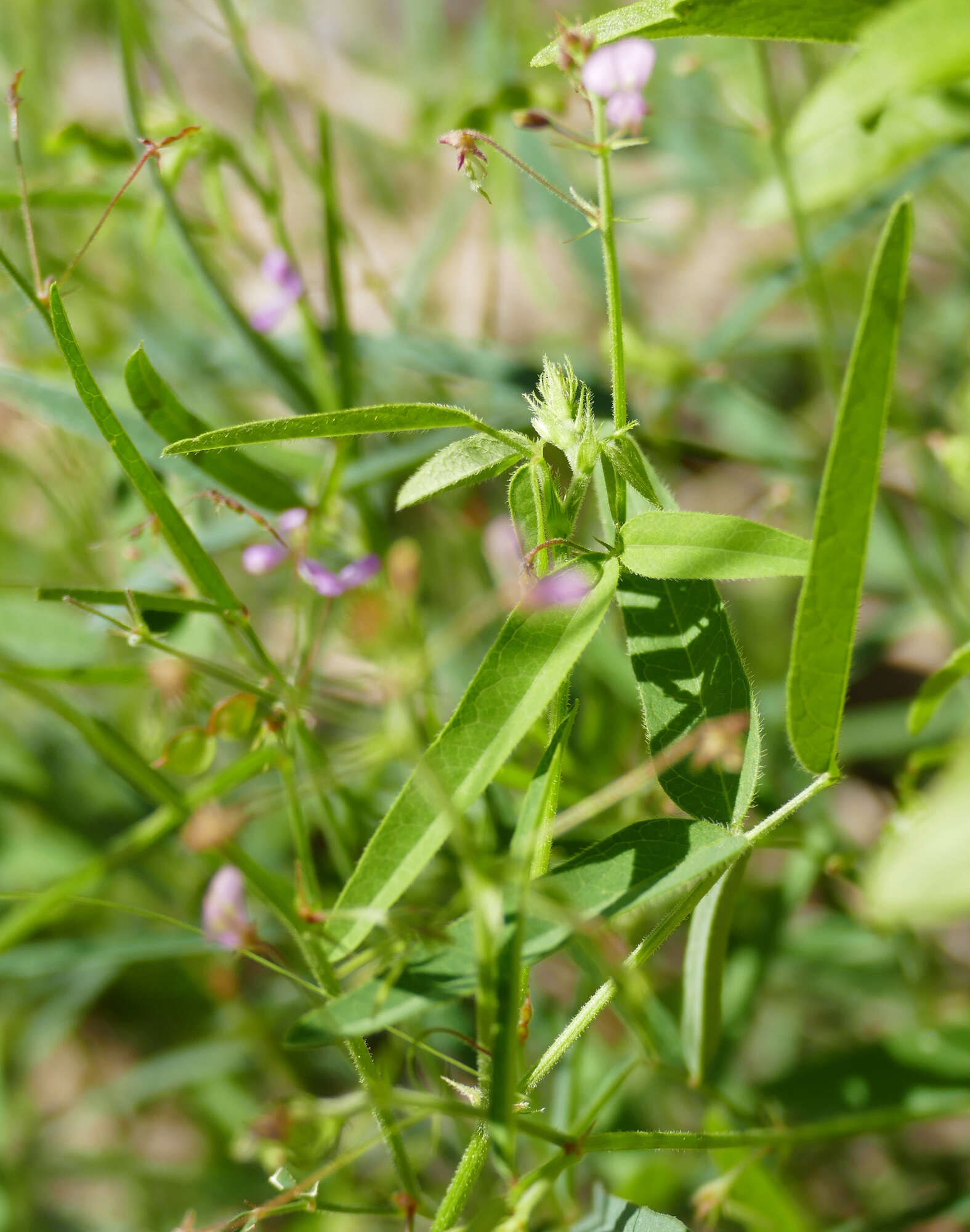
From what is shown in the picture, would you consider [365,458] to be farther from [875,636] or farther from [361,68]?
[361,68]

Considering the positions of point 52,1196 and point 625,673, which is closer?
point 625,673

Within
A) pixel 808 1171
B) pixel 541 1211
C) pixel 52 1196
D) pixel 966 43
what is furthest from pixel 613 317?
pixel 52 1196

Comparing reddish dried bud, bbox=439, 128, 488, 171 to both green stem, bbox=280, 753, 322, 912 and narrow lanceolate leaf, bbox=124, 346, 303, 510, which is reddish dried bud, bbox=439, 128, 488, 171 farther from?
green stem, bbox=280, 753, 322, 912

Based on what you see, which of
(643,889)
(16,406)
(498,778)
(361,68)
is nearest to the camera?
(643,889)

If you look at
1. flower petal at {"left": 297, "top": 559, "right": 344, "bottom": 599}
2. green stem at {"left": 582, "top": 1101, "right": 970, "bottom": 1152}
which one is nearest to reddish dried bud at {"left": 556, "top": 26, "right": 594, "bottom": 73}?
flower petal at {"left": 297, "top": 559, "right": 344, "bottom": 599}

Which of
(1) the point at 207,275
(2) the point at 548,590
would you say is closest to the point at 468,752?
(2) the point at 548,590

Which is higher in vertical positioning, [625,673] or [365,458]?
[365,458]
